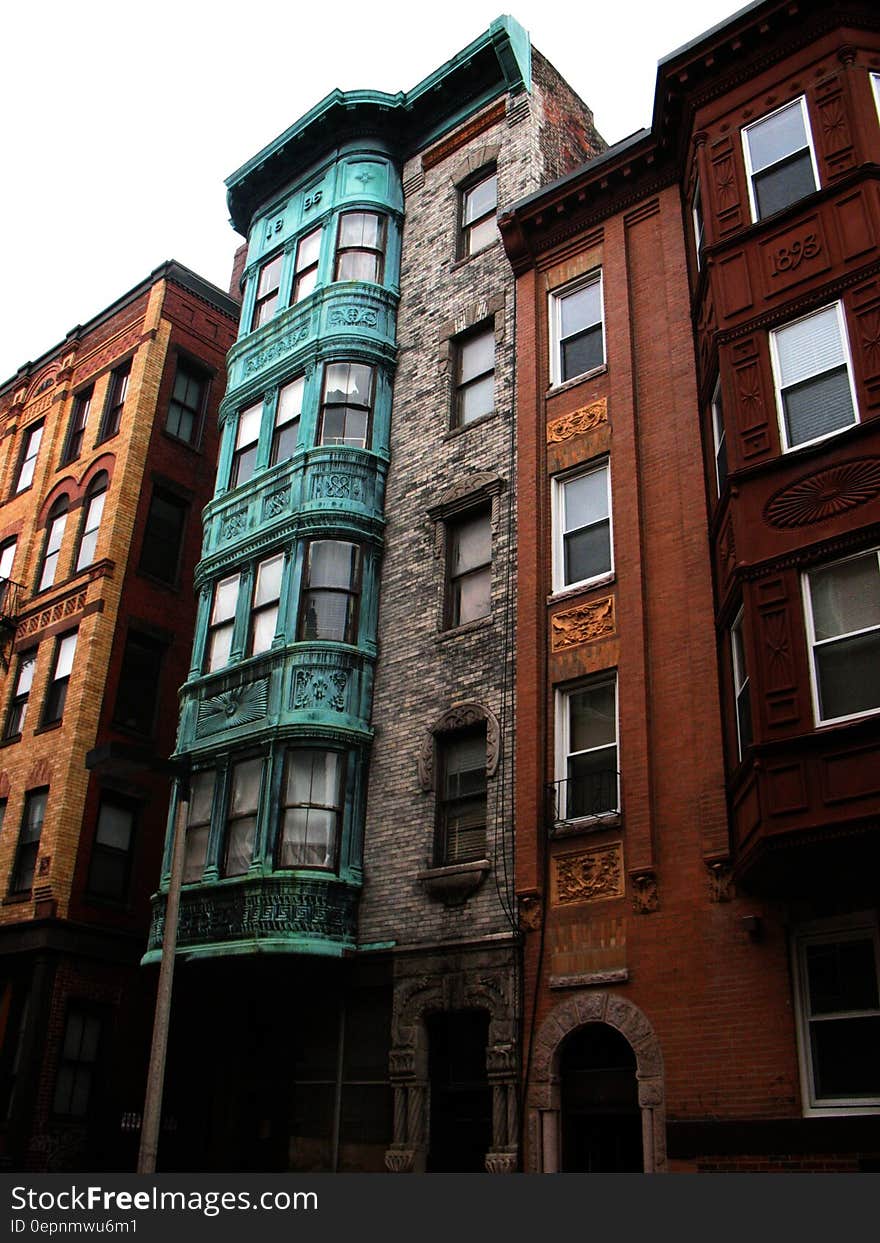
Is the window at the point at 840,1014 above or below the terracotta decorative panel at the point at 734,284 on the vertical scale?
below

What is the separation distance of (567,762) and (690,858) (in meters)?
2.54

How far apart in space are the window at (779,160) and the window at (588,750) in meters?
6.91

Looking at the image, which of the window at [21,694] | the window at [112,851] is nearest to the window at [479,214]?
the window at [112,851]

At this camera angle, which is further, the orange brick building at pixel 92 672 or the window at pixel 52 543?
the window at pixel 52 543

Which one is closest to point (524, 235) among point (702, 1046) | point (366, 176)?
point (366, 176)

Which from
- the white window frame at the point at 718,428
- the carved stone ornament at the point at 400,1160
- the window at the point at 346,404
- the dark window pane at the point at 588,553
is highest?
the window at the point at 346,404

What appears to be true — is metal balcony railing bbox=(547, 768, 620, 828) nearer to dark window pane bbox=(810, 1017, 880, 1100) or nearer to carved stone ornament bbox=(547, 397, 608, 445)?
dark window pane bbox=(810, 1017, 880, 1100)

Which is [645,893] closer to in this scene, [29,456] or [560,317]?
[560,317]

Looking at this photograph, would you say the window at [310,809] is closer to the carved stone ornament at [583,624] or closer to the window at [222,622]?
the window at [222,622]

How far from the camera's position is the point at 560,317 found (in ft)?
65.1

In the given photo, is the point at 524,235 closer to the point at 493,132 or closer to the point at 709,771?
the point at 493,132

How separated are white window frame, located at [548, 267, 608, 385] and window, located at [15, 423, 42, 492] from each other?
16.3 meters

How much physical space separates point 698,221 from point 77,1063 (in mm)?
17812

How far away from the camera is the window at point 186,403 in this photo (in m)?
27.8
